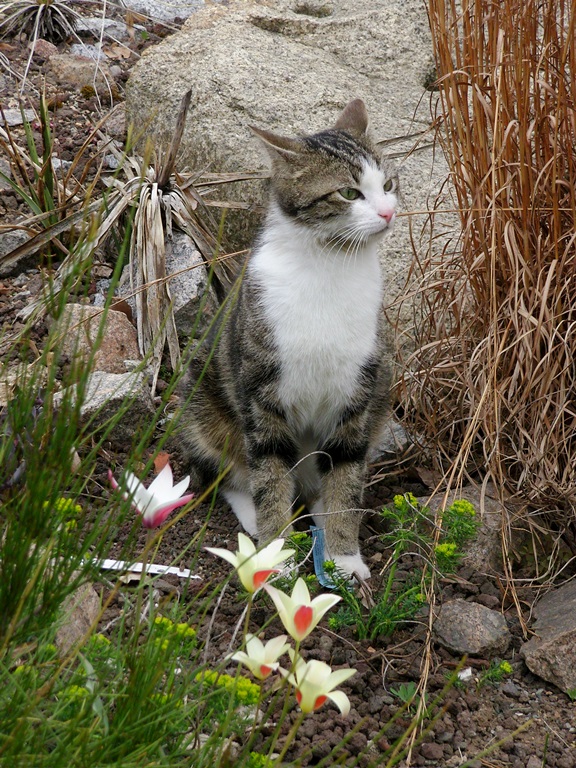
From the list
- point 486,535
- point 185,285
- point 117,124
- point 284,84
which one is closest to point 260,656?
point 486,535

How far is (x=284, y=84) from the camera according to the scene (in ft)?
15.8

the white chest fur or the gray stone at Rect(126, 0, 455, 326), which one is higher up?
the gray stone at Rect(126, 0, 455, 326)

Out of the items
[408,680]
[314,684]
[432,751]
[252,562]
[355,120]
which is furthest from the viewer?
[355,120]

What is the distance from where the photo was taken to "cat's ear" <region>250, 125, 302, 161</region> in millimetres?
3107

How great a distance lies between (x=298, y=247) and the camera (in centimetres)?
313

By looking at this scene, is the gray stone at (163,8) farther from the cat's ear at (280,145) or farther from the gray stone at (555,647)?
the gray stone at (555,647)

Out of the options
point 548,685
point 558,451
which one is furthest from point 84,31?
point 548,685

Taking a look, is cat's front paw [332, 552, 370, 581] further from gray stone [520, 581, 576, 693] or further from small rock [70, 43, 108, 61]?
small rock [70, 43, 108, 61]

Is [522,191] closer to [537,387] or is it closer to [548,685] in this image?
[537,387]

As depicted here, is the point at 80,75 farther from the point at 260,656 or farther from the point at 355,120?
the point at 260,656

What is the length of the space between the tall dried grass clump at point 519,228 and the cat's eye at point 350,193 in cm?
38

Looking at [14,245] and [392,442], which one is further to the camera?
[14,245]

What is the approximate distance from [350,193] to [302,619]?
6.40 ft

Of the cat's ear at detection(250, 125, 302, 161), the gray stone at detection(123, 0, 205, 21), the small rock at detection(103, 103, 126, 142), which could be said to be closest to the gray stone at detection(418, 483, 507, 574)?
the cat's ear at detection(250, 125, 302, 161)
